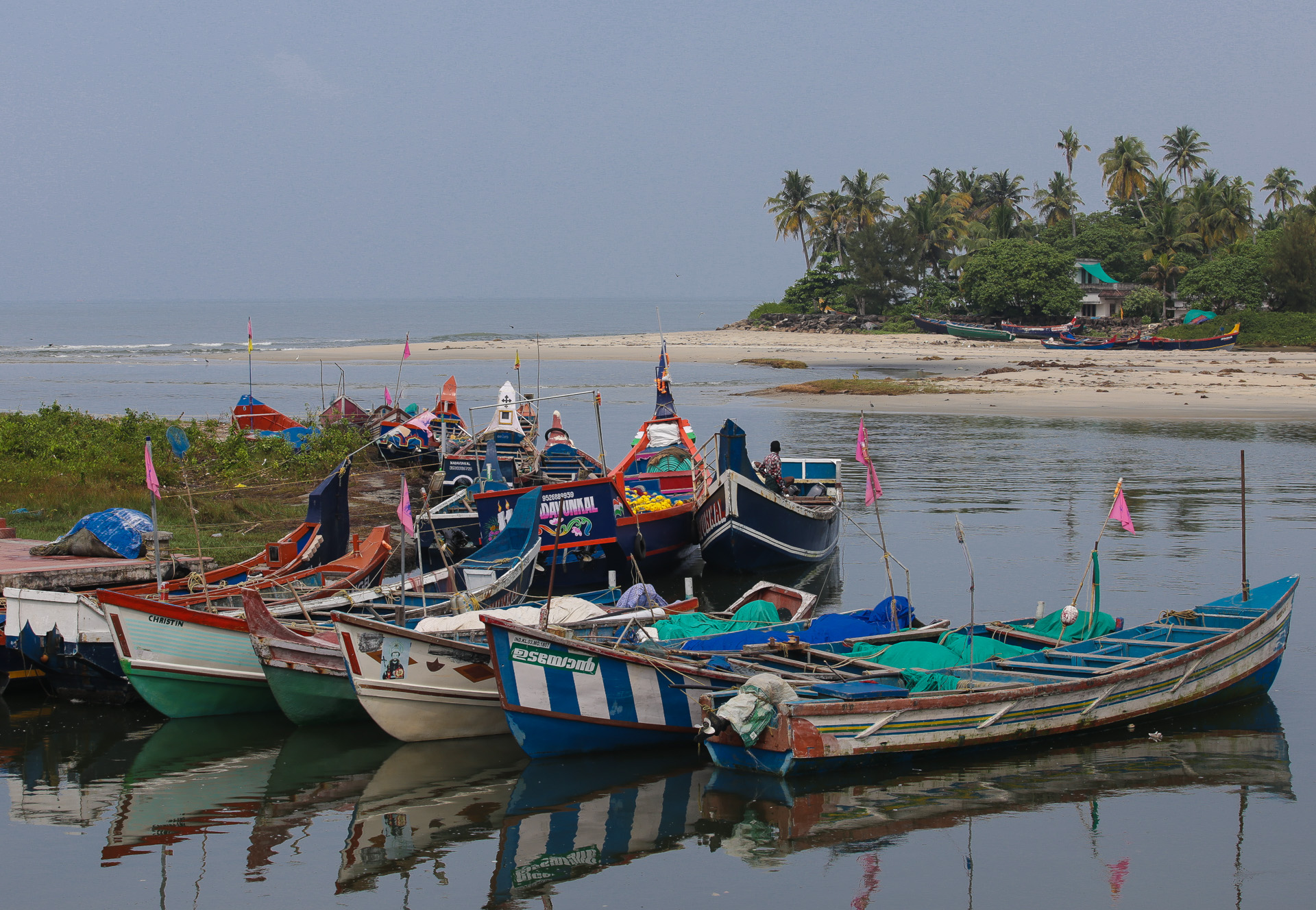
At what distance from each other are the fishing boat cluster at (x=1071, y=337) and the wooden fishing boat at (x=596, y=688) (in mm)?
58367

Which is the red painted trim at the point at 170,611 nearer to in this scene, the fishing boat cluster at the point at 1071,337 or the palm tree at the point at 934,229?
the fishing boat cluster at the point at 1071,337

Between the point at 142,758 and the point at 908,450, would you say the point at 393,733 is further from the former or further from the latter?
the point at 908,450

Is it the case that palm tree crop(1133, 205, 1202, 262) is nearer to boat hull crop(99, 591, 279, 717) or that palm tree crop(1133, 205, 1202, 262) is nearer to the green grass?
the green grass

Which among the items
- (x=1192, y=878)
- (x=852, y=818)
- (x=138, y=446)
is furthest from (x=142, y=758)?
(x=138, y=446)

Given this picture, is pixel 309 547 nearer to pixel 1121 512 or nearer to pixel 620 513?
pixel 620 513

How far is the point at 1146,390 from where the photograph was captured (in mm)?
46062

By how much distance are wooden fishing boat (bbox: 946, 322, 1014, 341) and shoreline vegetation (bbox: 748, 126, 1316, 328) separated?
2.49m

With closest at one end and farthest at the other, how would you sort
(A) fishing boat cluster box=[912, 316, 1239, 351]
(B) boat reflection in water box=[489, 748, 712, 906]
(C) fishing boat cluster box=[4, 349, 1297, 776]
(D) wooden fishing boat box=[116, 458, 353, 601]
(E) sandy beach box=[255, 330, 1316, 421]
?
(B) boat reflection in water box=[489, 748, 712, 906], (C) fishing boat cluster box=[4, 349, 1297, 776], (D) wooden fishing boat box=[116, 458, 353, 601], (E) sandy beach box=[255, 330, 1316, 421], (A) fishing boat cluster box=[912, 316, 1239, 351]

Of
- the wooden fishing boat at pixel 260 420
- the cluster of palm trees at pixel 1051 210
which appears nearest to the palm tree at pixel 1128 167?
the cluster of palm trees at pixel 1051 210

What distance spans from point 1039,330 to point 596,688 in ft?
220

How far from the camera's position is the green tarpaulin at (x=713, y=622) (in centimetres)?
1306

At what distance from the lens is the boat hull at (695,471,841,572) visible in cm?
1898

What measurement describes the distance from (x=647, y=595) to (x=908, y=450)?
21215mm

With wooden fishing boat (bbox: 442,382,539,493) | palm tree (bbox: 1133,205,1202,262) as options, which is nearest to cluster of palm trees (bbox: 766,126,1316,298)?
palm tree (bbox: 1133,205,1202,262)
